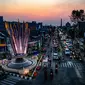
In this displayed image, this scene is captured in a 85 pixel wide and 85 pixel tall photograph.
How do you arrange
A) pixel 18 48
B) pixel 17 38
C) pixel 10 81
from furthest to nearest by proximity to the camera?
pixel 17 38 → pixel 18 48 → pixel 10 81

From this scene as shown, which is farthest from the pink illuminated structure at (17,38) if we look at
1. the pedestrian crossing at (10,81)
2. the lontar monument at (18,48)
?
the pedestrian crossing at (10,81)

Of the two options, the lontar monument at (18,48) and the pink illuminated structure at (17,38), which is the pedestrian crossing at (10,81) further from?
the pink illuminated structure at (17,38)

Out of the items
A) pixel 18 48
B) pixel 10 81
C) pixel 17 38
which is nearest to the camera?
pixel 10 81

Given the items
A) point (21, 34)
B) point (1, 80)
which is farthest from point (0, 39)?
point (1, 80)

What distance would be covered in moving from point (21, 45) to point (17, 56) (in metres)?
3.90

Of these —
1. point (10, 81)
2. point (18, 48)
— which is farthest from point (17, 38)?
point (10, 81)

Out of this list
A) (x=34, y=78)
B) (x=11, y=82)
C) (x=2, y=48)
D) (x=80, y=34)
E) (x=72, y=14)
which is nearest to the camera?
(x=11, y=82)

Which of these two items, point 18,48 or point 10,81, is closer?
point 10,81

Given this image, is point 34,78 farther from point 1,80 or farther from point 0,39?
point 0,39

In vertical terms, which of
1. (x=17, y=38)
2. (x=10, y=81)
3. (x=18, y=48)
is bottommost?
(x=10, y=81)

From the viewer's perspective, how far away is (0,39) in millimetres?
56344

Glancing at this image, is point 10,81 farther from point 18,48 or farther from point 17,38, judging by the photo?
point 17,38

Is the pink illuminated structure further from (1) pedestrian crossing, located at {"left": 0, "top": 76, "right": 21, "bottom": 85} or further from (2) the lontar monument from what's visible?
(1) pedestrian crossing, located at {"left": 0, "top": 76, "right": 21, "bottom": 85}

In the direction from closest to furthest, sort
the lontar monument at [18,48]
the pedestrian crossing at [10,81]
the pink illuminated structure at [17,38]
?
the pedestrian crossing at [10,81] < the lontar monument at [18,48] < the pink illuminated structure at [17,38]
